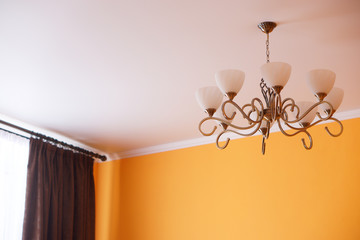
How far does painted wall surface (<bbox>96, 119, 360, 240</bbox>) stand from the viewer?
11.7ft

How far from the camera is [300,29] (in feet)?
8.06

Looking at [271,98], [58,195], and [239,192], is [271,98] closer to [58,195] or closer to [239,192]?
[239,192]

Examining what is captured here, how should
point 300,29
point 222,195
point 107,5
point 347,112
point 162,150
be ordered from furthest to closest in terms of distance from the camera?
1. point 162,150
2. point 222,195
3. point 347,112
4. point 300,29
5. point 107,5

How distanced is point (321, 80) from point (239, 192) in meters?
2.11

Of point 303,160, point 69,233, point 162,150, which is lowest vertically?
point 69,233

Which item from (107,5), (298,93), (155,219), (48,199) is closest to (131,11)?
(107,5)

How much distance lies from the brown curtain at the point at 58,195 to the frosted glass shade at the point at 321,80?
2.54 meters

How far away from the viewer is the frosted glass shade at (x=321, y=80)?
2008 millimetres

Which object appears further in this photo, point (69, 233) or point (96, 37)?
point (69, 233)

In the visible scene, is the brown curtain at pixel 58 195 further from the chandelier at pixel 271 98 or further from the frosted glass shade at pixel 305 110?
the frosted glass shade at pixel 305 110

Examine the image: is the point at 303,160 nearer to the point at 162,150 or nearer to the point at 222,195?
the point at 222,195

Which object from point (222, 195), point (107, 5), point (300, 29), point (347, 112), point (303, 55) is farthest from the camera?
point (222, 195)

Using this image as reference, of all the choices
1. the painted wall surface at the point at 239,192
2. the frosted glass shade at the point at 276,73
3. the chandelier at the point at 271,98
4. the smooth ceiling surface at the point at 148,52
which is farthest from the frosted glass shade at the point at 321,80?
the painted wall surface at the point at 239,192

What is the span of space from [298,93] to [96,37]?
63.9 inches
